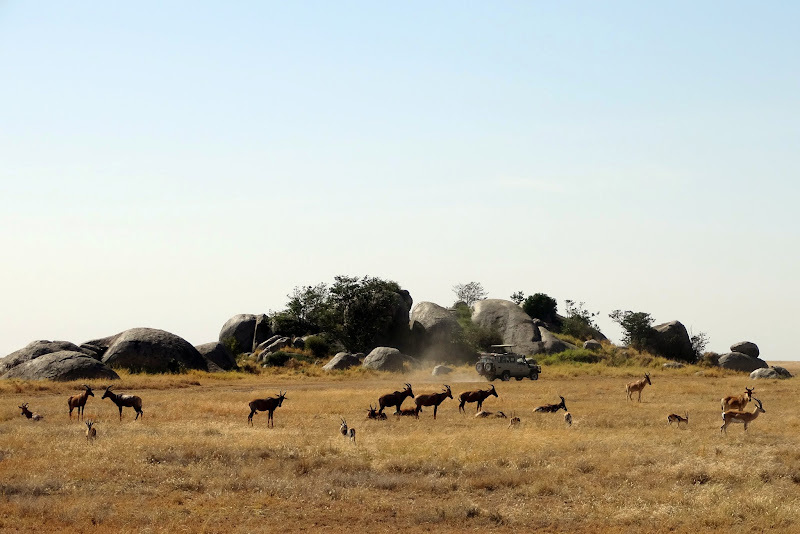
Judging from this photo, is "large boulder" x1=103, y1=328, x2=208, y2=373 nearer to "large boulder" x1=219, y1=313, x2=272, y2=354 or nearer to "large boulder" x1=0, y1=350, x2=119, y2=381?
"large boulder" x1=0, y1=350, x2=119, y2=381

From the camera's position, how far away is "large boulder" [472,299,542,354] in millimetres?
76062

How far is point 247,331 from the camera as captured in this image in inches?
3415

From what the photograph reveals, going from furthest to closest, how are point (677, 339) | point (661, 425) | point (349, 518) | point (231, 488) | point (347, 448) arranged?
point (677, 339)
point (661, 425)
point (347, 448)
point (231, 488)
point (349, 518)

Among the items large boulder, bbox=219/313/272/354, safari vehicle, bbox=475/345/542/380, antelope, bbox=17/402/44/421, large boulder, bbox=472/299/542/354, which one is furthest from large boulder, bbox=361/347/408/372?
antelope, bbox=17/402/44/421

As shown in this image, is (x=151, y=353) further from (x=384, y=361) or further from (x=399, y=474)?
(x=399, y=474)

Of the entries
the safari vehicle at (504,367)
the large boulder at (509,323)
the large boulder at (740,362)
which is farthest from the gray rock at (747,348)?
the safari vehicle at (504,367)

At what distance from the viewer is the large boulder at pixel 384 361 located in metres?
61.2

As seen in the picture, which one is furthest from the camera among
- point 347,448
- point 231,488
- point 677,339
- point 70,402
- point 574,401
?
point 677,339

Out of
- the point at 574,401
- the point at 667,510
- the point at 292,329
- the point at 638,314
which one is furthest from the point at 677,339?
the point at 667,510

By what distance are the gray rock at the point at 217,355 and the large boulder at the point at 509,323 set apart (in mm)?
25722

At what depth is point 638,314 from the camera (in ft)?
257

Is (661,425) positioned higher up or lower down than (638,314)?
lower down

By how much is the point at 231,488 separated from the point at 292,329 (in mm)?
68475

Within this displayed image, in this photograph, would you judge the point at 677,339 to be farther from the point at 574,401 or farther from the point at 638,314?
the point at 574,401
